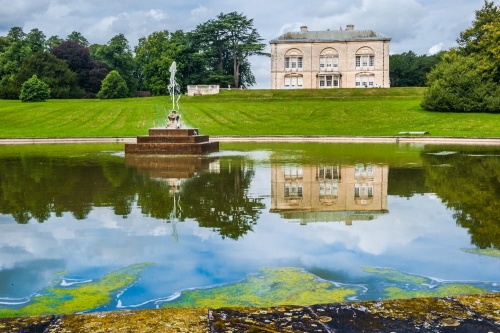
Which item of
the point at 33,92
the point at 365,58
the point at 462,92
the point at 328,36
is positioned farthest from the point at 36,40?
the point at 462,92

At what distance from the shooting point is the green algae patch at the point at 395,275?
5.49 metres

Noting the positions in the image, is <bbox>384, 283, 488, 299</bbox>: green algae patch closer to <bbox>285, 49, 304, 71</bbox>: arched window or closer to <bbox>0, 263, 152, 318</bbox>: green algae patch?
<bbox>0, 263, 152, 318</bbox>: green algae patch

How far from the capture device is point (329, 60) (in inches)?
3580

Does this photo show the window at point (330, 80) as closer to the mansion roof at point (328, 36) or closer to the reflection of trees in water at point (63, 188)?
the mansion roof at point (328, 36)

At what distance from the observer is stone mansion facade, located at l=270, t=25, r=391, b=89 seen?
89.6 meters

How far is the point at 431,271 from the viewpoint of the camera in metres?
5.84

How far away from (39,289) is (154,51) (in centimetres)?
9530

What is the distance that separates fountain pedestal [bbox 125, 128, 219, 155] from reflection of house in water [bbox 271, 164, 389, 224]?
22.4 ft

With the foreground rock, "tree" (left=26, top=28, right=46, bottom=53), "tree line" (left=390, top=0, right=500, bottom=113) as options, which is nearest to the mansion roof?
"tree line" (left=390, top=0, right=500, bottom=113)

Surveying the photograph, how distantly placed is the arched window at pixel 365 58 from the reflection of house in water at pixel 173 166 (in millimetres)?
→ 73619

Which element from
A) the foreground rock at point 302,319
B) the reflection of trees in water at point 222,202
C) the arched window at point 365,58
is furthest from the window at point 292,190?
the arched window at point 365,58

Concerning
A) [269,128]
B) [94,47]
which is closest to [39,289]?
[269,128]

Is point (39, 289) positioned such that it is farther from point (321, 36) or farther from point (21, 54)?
point (21, 54)

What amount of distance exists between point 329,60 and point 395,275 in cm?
8822
